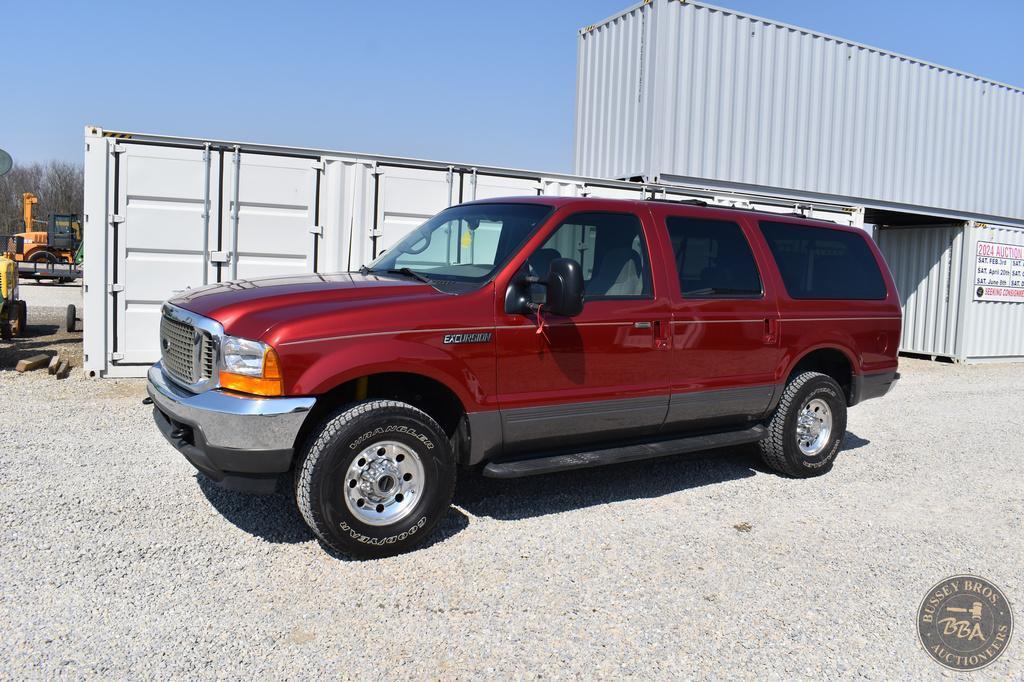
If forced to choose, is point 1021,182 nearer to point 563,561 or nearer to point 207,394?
point 563,561

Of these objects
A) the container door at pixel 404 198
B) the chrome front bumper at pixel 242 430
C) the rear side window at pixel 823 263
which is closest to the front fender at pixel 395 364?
the chrome front bumper at pixel 242 430

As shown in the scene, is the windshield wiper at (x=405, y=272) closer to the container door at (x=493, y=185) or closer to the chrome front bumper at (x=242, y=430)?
the chrome front bumper at (x=242, y=430)

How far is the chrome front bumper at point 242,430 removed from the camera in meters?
3.90

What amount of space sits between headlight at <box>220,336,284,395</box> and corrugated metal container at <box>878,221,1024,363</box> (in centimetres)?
1470

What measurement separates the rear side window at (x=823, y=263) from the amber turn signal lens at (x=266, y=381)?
3.76 metres

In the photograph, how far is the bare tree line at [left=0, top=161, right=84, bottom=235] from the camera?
60.5m

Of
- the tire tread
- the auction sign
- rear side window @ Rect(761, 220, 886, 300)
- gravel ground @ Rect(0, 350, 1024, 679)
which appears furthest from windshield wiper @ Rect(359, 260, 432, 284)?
the auction sign

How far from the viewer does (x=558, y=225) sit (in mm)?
4891

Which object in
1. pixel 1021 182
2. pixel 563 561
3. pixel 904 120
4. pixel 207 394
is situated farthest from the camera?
pixel 1021 182

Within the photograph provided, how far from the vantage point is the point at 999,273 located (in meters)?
15.6

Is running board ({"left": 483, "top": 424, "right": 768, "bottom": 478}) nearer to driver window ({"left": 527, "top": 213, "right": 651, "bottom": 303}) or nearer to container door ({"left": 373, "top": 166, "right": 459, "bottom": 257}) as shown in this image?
driver window ({"left": 527, "top": 213, "right": 651, "bottom": 303})

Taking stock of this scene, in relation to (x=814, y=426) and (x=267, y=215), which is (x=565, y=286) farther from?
(x=267, y=215)

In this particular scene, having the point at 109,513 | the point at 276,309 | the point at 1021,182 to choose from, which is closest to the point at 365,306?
the point at 276,309

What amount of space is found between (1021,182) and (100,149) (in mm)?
16484
